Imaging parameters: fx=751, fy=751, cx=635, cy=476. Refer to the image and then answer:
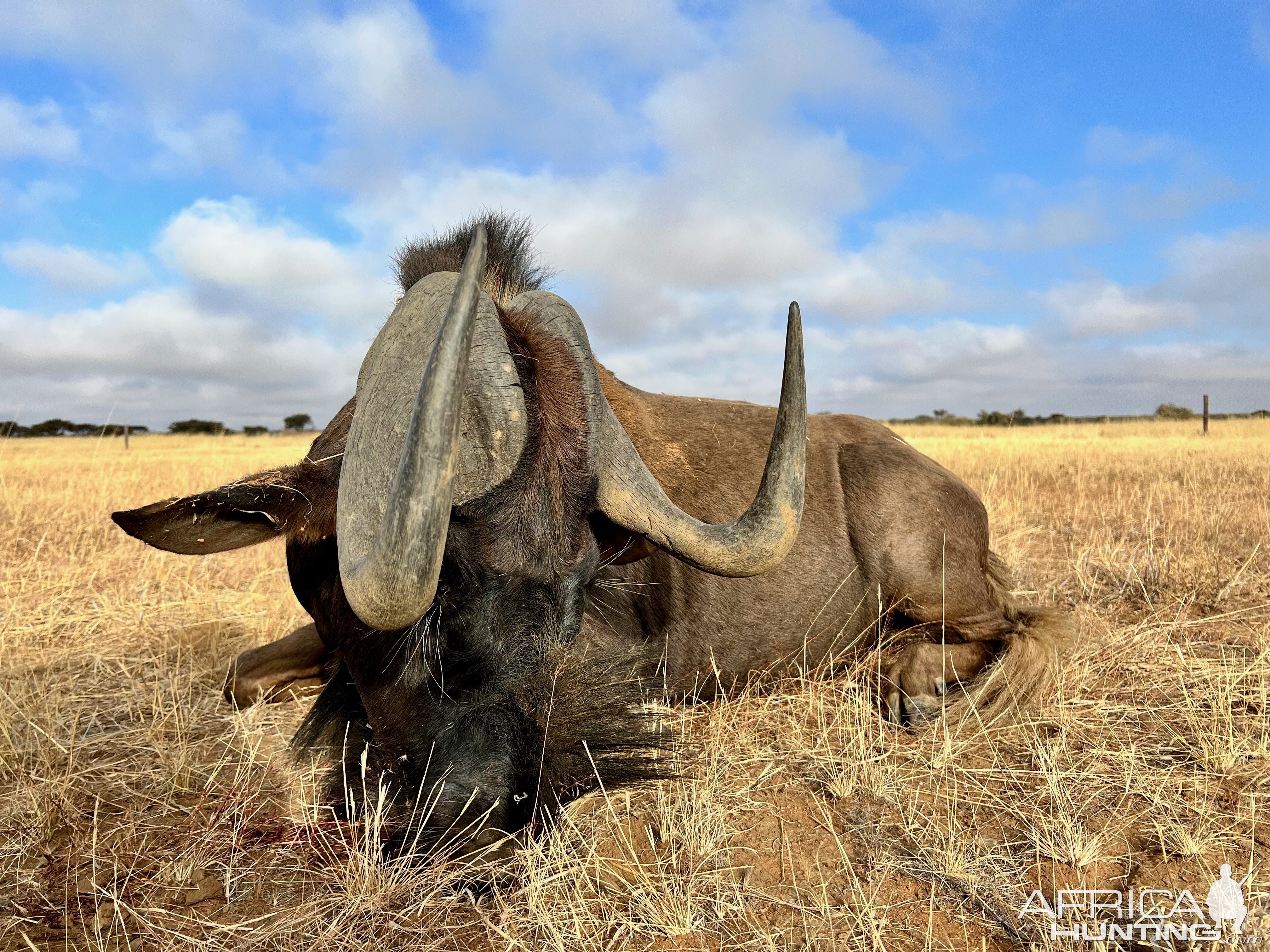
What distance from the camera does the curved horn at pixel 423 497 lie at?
5.90ft

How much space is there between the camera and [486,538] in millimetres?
2289

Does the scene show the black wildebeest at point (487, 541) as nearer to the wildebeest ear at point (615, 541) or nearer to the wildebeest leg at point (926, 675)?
the wildebeest ear at point (615, 541)

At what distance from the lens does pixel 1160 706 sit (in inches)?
142

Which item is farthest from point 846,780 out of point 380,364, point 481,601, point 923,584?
point 380,364

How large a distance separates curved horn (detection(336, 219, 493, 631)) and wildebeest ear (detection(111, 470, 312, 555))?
805 mm

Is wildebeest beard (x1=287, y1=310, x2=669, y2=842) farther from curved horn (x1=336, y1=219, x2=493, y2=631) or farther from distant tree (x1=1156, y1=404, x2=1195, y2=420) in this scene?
distant tree (x1=1156, y1=404, x2=1195, y2=420)

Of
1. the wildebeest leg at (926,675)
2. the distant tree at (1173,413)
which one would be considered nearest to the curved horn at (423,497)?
the wildebeest leg at (926,675)

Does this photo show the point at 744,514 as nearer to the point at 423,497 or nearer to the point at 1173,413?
the point at 423,497

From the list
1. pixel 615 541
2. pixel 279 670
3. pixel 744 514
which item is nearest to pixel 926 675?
pixel 744 514

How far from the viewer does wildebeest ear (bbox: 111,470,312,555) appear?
258 cm

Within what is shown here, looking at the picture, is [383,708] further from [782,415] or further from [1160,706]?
[1160,706]

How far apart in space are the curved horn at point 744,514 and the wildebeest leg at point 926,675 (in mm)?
1722

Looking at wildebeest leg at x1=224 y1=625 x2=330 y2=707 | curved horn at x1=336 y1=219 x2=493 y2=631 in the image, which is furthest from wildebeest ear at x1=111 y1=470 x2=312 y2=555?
wildebeest leg at x1=224 y1=625 x2=330 y2=707

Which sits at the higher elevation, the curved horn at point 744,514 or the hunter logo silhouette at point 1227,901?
the curved horn at point 744,514
